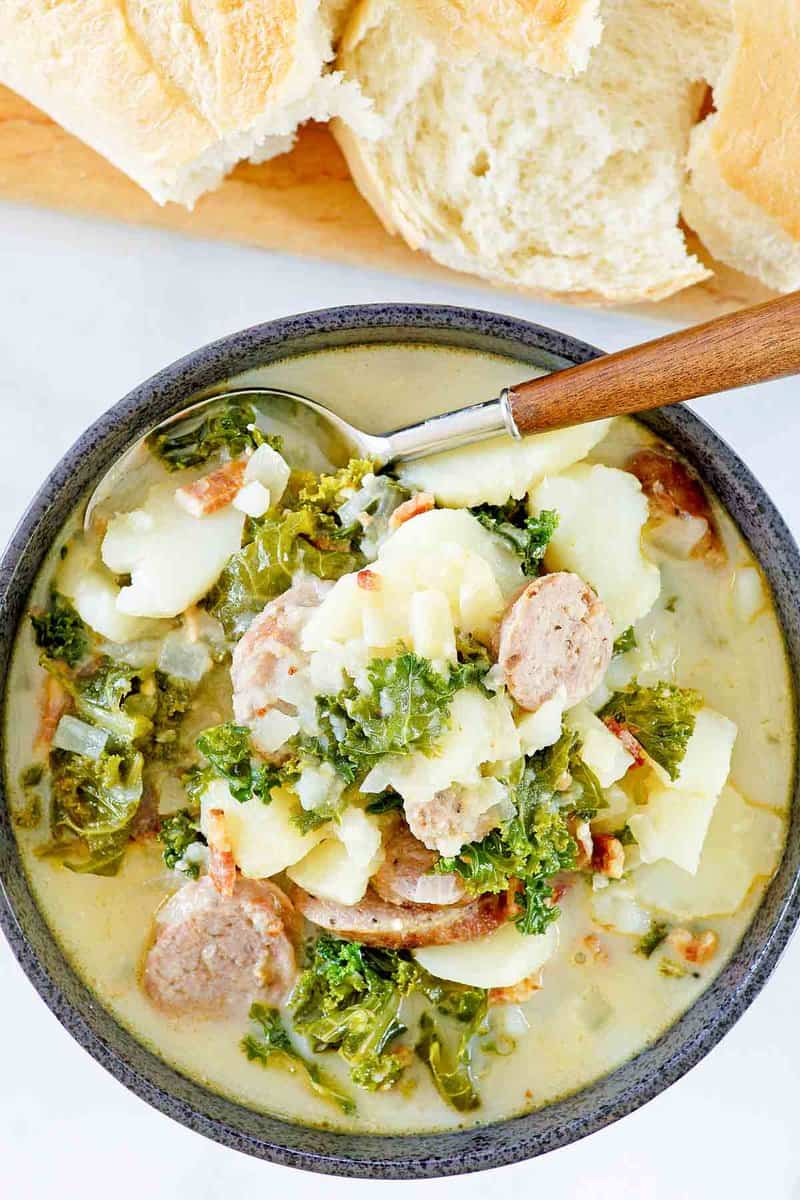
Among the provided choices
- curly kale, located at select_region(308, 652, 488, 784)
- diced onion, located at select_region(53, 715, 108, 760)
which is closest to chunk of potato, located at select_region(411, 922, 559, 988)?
curly kale, located at select_region(308, 652, 488, 784)

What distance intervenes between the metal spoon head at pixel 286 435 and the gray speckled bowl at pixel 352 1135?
35mm

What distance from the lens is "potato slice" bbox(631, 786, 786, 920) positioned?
9.33 ft

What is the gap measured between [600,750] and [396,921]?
0.60 meters

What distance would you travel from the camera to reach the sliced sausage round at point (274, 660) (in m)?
2.48

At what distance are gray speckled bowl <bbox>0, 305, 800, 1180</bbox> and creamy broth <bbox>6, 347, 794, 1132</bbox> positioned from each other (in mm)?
39

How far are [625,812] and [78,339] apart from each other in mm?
1930

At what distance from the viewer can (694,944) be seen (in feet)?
9.27

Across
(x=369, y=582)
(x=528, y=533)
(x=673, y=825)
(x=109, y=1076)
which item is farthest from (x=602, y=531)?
(x=109, y=1076)

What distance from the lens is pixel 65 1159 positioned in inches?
130

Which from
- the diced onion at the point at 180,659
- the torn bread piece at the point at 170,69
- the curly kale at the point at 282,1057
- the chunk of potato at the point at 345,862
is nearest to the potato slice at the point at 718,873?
the chunk of potato at the point at 345,862

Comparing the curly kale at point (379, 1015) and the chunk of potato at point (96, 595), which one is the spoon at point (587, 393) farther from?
the curly kale at point (379, 1015)

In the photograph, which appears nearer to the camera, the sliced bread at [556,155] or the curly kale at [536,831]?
the curly kale at [536,831]

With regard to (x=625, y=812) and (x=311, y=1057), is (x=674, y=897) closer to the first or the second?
(x=625, y=812)

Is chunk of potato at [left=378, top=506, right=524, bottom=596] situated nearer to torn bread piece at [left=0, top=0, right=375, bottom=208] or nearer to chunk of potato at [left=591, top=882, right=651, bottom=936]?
chunk of potato at [left=591, top=882, right=651, bottom=936]
